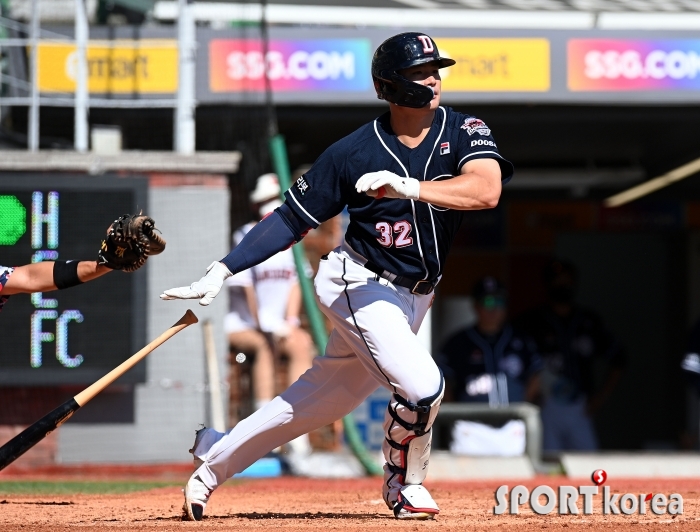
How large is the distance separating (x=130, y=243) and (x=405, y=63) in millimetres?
1290

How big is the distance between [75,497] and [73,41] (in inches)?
173

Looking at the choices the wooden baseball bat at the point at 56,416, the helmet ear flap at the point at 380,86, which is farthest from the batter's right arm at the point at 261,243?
the helmet ear flap at the point at 380,86

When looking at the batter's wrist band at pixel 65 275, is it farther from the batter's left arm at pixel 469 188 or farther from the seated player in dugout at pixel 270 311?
the seated player in dugout at pixel 270 311

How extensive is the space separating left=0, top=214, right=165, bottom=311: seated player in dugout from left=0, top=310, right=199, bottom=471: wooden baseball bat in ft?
1.03

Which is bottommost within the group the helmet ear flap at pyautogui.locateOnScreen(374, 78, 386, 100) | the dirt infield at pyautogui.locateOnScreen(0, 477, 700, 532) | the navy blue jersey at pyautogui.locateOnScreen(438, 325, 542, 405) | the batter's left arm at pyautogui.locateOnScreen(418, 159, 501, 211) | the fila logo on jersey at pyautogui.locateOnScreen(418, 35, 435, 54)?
the dirt infield at pyautogui.locateOnScreen(0, 477, 700, 532)

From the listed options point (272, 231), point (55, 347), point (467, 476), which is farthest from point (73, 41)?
point (272, 231)

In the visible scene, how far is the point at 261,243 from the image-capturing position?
4688 mm

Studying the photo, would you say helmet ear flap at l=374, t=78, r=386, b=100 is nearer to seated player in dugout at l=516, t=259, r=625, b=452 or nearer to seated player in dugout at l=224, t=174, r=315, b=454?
seated player in dugout at l=224, t=174, r=315, b=454

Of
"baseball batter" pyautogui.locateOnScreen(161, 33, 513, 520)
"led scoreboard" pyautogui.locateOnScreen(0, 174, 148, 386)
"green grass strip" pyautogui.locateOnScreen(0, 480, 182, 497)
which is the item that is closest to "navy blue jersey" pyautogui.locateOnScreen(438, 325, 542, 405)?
"led scoreboard" pyautogui.locateOnScreen(0, 174, 148, 386)

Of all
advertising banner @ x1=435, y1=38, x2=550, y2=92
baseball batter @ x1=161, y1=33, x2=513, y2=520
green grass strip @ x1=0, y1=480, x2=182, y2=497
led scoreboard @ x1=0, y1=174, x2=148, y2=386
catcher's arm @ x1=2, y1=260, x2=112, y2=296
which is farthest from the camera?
advertising banner @ x1=435, y1=38, x2=550, y2=92

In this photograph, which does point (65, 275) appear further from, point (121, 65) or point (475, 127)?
point (121, 65)

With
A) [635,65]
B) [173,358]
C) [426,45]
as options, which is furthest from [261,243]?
[635,65]

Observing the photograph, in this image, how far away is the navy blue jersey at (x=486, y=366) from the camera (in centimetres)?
896

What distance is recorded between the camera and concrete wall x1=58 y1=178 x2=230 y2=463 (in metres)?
8.84
